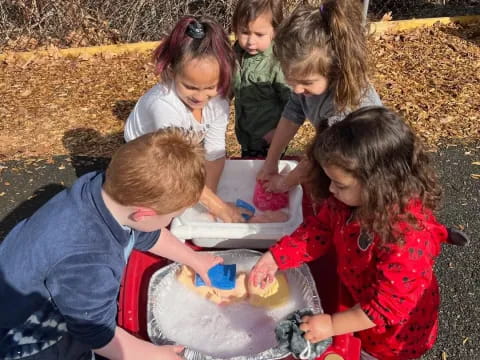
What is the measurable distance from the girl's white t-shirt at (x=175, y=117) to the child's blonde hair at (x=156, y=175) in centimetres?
66

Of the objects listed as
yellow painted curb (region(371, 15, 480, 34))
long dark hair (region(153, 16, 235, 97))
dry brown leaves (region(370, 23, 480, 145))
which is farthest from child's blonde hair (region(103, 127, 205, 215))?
yellow painted curb (region(371, 15, 480, 34))

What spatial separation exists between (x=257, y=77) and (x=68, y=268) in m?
1.59

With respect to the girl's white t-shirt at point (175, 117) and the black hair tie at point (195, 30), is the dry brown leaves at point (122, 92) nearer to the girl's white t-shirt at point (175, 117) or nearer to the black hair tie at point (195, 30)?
the girl's white t-shirt at point (175, 117)

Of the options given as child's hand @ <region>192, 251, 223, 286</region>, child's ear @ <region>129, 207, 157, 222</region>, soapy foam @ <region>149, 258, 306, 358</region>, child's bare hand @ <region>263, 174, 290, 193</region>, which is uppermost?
child's ear @ <region>129, 207, 157, 222</region>

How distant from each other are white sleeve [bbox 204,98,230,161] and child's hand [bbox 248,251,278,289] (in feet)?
2.25

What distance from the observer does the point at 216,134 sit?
91.1 inches

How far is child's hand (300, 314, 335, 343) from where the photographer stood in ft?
4.78

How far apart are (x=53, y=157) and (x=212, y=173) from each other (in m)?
1.75

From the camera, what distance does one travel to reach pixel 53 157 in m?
3.52

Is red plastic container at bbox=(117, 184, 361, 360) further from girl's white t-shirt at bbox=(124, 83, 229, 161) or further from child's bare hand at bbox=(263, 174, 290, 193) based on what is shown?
girl's white t-shirt at bbox=(124, 83, 229, 161)

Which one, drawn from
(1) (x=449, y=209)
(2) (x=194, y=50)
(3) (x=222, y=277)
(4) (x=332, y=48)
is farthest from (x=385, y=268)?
(1) (x=449, y=209)

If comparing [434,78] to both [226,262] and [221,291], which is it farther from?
[221,291]

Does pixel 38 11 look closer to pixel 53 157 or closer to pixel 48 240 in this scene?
pixel 53 157

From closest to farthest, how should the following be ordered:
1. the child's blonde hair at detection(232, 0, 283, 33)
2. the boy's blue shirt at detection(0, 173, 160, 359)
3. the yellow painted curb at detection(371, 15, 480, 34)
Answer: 1. the boy's blue shirt at detection(0, 173, 160, 359)
2. the child's blonde hair at detection(232, 0, 283, 33)
3. the yellow painted curb at detection(371, 15, 480, 34)
